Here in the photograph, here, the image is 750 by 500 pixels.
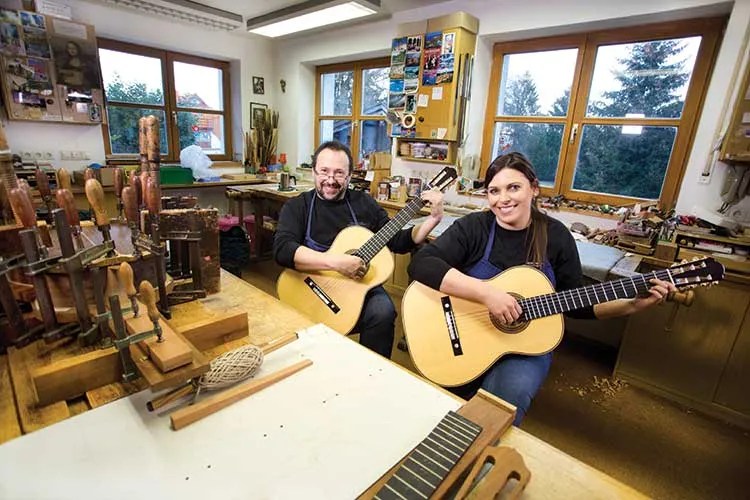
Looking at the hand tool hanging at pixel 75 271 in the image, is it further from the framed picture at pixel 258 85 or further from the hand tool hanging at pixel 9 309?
the framed picture at pixel 258 85

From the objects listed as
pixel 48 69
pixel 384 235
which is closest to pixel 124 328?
pixel 384 235

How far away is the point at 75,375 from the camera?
78 cm

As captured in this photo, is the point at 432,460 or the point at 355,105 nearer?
the point at 432,460

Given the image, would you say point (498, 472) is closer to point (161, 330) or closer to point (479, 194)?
point (161, 330)

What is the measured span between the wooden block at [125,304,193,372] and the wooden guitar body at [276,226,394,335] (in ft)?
2.99

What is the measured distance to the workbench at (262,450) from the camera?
606mm

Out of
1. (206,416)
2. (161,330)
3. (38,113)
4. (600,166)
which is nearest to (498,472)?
(206,416)

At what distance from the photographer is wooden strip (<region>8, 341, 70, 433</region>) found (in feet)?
2.34

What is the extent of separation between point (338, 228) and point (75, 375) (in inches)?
53.0

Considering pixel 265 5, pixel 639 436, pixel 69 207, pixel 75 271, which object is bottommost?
pixel 639 436

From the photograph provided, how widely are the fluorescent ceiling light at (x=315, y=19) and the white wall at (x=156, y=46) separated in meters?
0.78

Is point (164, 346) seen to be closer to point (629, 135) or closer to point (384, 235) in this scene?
point (384, 235)

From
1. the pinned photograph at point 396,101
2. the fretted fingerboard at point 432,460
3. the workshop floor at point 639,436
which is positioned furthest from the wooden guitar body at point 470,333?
the pinned photograph at point 396,101

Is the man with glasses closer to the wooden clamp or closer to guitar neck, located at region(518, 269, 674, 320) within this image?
guitar neck, located at region(518, 269, 674, 320)
